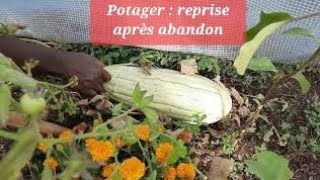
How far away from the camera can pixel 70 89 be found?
1922 millimetres

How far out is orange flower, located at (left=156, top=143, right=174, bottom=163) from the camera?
1.62 metres

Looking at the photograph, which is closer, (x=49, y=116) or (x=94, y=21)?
A: (x=49, y=116)

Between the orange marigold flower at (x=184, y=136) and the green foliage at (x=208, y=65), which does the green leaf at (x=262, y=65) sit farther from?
the orange marigold flower at (x=184, y=136)

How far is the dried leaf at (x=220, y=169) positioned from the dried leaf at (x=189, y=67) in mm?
309

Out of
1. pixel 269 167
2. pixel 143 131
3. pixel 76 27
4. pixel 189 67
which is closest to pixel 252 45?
pixel 269 167

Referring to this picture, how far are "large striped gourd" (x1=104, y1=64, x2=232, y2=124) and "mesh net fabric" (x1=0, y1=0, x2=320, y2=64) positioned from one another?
6.4 inches

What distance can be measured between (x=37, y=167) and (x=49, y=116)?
0.59 ft

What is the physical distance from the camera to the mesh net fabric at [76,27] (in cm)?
208

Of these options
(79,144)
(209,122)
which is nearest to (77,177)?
(79,144)

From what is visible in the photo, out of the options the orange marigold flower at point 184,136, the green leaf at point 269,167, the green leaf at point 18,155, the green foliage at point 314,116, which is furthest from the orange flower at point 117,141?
the green foliage at point 314,116

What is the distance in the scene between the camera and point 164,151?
1.62m

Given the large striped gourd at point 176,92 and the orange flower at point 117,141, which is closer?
the orange flower at point 117,141

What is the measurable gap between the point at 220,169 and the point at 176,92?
0.28 meters

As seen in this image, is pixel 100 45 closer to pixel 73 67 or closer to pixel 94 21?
pixel 94 21
